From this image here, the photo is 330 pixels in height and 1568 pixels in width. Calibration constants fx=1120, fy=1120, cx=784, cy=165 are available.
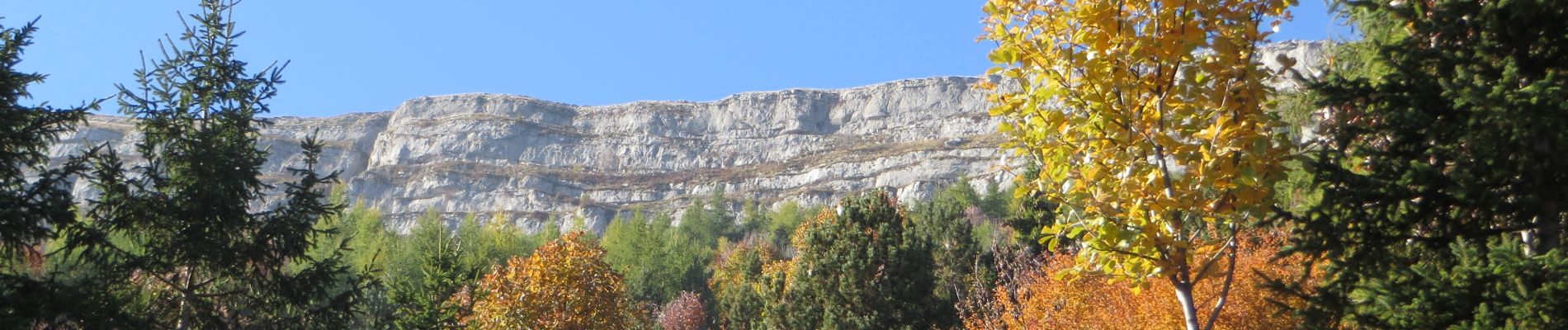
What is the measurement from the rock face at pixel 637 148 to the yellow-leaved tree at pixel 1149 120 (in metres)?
115

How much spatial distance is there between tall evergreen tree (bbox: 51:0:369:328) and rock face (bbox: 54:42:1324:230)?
352 feet

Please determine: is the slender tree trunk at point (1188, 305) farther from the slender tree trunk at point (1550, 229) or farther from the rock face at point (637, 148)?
the rock face at point (637, 148)

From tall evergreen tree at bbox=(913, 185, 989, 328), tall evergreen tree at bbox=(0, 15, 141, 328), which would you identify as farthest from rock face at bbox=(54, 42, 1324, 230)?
tall evergreen tree at bbox=(0, 15, 141, 328)

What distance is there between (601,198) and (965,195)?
74092mm

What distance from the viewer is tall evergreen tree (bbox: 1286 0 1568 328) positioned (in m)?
5.11

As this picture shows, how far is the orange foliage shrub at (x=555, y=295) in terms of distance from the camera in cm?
2083

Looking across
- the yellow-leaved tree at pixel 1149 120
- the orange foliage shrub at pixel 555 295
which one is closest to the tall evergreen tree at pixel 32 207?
the orange foliage shrub at pixel 555 295

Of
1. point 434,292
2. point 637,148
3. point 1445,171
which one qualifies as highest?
point 637,148

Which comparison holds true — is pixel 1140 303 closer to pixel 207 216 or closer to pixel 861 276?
pixel 861 276

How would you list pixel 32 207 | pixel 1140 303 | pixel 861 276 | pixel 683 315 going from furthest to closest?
pixel 683 315
pixel 861 276
pixel 1140 303
pixel 32 207

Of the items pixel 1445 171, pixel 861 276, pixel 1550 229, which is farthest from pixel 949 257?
pixel 1550 229

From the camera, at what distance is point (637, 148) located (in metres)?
158

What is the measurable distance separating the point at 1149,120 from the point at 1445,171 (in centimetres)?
233

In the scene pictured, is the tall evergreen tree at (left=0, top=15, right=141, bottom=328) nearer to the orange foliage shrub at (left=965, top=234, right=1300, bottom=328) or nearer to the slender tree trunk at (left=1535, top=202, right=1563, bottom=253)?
the orange foliage shrub at (left=965, top=234, right=1300, bottom=328)
